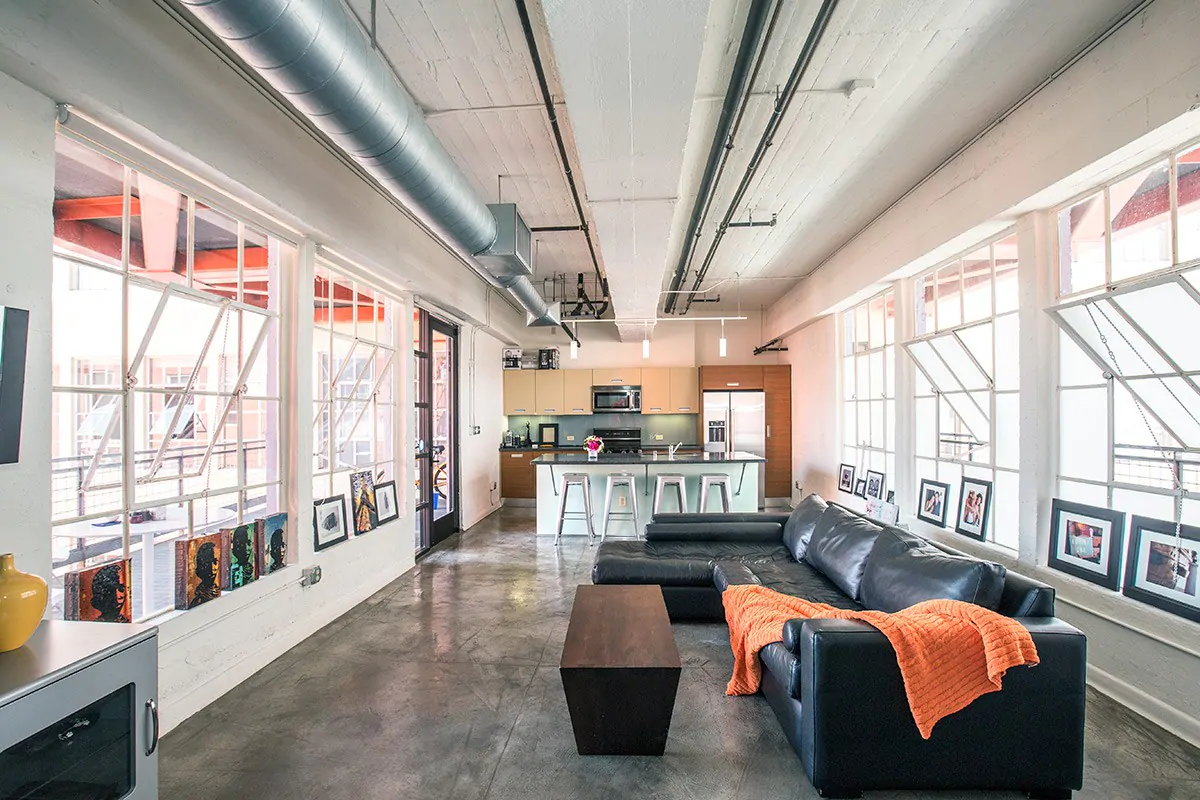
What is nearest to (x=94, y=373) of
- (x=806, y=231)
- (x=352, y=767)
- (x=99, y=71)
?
(x=99, y=71)

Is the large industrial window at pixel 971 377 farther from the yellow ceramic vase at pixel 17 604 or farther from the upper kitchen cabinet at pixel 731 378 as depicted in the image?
the yellow ceramic vase at pixel 17 604

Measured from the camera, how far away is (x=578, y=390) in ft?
29.4

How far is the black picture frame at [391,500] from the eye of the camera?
458cm

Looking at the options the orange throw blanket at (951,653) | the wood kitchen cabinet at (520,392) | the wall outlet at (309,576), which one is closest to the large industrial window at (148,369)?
the wall outlet at (309,576)

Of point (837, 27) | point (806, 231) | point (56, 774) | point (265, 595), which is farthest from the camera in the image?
point (806, 231)

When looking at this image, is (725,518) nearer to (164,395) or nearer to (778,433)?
(164,395)

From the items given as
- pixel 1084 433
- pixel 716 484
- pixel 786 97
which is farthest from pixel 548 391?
pixel 1084 433

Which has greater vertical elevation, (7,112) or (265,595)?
(7,112)

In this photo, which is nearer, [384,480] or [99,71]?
[99,71]

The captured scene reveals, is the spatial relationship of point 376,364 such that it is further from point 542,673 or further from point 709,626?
point 709,626

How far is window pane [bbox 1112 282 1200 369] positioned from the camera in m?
2.41

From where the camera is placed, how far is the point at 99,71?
2.01 metres

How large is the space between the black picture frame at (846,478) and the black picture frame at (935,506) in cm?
137

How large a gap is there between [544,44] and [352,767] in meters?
3.39
